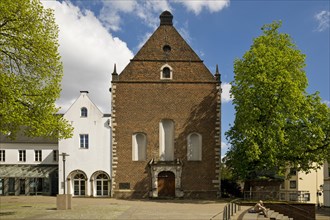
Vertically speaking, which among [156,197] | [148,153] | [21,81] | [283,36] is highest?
[283,36]

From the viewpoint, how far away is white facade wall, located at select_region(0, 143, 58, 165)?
1635 inches

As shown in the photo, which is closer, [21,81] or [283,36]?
[21,81]

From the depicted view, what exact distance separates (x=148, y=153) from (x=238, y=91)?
9831 mm

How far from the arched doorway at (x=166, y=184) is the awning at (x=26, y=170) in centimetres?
1288

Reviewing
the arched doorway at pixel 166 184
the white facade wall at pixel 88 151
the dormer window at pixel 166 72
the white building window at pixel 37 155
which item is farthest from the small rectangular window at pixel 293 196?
the white building window at pixel 37 155

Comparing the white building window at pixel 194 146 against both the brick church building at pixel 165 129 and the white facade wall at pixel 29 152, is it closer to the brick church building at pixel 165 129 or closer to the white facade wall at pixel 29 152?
the brick church building at pixel 165 129

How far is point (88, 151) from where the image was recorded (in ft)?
114

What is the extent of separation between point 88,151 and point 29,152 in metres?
10.7

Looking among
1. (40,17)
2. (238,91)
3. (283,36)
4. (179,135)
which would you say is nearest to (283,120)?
(238,91)

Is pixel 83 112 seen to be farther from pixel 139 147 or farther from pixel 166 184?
pixel 166 184

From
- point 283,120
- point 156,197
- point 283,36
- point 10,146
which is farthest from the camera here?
point 10,146

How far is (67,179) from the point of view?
34375mm

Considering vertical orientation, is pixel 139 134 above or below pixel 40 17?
below

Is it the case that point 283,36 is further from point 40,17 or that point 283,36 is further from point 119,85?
point 40,17
